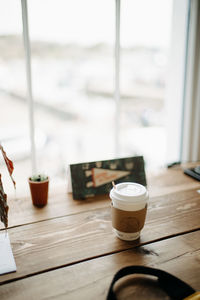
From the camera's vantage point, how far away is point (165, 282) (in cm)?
66

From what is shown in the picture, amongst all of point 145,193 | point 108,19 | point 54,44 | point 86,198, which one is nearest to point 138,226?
point 145,193

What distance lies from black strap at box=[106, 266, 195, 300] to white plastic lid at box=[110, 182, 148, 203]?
196 millimetres

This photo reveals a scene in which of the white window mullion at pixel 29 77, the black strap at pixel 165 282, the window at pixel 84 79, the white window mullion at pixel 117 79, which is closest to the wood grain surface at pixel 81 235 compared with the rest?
the black strap at pixel 165 282

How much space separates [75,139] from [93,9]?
183 cm

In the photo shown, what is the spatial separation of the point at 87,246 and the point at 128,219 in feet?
0.51

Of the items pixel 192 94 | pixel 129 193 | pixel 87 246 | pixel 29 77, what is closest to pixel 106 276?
pixel 87 246

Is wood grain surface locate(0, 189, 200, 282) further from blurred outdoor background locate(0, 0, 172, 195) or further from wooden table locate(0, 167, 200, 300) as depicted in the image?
blurred outdoor background locate(0, 0, 172, 195)

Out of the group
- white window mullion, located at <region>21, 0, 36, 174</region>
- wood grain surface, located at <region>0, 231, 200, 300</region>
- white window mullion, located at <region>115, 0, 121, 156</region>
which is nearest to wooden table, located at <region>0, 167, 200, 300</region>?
wood grain surface, located at <region>0, 231, 200, 300</region>

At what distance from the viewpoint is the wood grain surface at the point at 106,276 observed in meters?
0.63

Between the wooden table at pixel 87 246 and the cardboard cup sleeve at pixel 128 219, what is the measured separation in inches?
1.9

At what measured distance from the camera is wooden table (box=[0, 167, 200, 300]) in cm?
66

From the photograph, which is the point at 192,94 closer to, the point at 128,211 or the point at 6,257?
the point at 128,211

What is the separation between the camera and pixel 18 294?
63cm

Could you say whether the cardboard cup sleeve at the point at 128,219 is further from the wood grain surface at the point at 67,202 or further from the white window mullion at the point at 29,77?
the white window mullion at the point at 29,77
